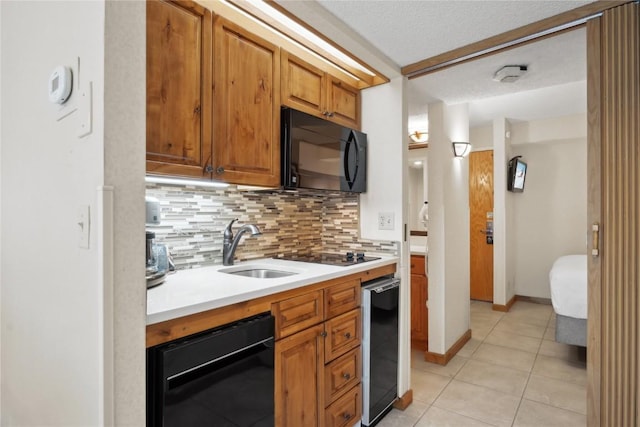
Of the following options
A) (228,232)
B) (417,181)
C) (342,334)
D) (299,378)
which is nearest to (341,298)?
(342,334)

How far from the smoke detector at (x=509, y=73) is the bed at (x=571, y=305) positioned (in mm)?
1773

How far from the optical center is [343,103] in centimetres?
230

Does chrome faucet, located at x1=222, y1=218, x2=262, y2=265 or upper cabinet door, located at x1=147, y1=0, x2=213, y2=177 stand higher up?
upper cabinet door, located at x1=147, y1=0, x2=213, y2=177

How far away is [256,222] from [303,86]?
0.88 meters

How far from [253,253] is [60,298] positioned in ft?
4.04

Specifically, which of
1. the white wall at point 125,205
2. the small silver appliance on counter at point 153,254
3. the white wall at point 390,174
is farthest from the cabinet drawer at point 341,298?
the white wall at point 125,205

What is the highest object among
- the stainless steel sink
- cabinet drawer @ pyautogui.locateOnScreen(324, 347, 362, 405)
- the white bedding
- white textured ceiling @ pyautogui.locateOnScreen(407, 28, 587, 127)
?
white textured ceiling @ pyautogui.locateOnScreen(407, 28, 587, 127)

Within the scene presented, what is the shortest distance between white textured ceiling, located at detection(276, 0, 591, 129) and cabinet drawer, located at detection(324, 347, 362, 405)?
67.2 inches

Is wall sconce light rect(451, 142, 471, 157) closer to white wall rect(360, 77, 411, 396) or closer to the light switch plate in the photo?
white wall rect(360, 77, 411, 396)

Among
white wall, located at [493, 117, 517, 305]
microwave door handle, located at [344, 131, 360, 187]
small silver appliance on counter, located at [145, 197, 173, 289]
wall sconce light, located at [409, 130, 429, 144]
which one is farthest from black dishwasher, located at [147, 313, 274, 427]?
white wall, located at [493, 117, 517, 305]

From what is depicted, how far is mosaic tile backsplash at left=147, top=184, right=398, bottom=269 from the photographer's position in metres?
1.73

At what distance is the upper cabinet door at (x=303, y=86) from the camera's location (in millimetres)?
1871

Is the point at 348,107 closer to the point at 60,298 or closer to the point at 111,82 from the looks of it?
the point at 111,82

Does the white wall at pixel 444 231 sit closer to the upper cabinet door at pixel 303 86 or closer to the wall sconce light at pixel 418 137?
the wall sconce light at pixel 418 137
